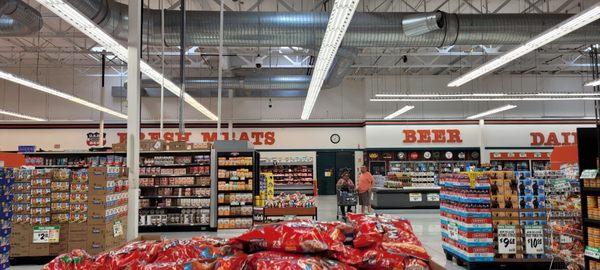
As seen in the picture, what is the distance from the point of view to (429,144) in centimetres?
1998

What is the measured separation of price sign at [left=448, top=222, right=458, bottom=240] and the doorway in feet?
45.0

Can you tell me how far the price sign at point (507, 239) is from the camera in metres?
6.38

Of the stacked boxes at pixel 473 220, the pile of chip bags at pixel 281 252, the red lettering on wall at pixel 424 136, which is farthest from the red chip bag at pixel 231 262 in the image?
the red lettering on wall at pixel 424 136

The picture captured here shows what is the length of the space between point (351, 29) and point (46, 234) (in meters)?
7.25

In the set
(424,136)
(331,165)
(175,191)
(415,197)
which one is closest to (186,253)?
(175,191)

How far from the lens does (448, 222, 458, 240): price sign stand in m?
6.76

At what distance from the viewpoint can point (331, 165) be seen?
20.9 metres

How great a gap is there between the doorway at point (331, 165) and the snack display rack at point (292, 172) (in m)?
0.90

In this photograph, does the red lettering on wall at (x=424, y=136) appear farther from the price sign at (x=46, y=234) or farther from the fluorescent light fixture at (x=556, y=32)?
the price sign at (x=46, y=234)

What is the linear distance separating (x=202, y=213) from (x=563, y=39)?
32.2ft

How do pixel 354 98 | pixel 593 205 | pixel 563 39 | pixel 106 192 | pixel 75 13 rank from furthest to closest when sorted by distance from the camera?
pixel 354 98, pixel 563 39, pixel 106 192, pixel 75 13, pixel 593 205

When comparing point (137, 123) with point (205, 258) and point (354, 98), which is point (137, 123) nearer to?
point (205, 258)

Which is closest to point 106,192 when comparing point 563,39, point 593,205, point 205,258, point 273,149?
point 205,258

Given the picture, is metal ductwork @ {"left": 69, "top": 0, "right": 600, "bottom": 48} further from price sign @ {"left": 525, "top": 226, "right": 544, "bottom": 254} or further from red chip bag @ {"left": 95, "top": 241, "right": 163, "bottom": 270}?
red chip bag @ {"left": 95, "top": 241, "right": 163, "bottom": 270}
